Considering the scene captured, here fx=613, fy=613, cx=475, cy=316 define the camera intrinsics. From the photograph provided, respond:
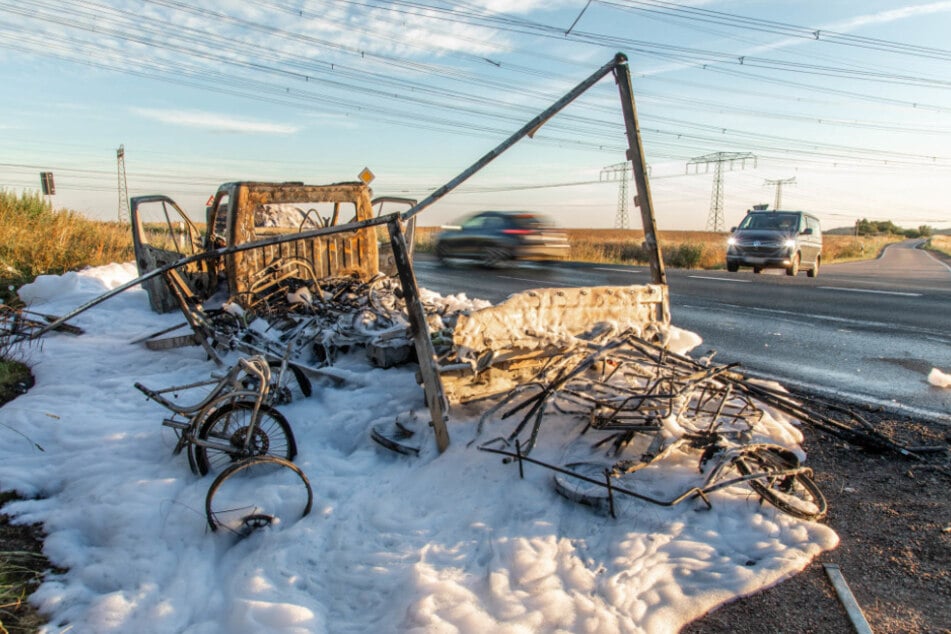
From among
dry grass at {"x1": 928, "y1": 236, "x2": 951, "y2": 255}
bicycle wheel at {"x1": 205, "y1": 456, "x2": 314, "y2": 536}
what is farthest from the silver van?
dry grass at {"x1": 928, "y1": 236, "x2": 951, "y2": 255}

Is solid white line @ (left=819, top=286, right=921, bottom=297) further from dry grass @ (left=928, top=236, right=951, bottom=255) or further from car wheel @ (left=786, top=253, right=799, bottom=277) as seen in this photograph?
dry grass @ (left=928, top=236, right=951, bottom=255)

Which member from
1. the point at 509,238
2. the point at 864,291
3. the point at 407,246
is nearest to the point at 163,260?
the point at 407,246

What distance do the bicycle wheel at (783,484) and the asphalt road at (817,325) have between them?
2.04 metres

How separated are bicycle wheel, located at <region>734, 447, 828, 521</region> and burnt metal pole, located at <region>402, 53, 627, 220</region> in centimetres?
257

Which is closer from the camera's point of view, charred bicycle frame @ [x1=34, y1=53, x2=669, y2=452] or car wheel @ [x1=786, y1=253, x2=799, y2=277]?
charred bicycle frame @ [x1=34, y1=53, x2=669, y2=452]

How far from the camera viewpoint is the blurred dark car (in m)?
14.5

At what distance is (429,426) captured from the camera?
4262mm

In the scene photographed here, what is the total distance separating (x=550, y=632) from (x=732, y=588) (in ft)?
2.84

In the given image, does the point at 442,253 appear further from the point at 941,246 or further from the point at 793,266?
the point at 941,246

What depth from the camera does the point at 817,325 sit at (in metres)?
9.12

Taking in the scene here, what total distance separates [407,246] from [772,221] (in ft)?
55.1

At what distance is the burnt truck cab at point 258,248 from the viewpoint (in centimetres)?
726

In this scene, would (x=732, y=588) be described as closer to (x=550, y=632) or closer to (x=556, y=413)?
(x=550, y=632)

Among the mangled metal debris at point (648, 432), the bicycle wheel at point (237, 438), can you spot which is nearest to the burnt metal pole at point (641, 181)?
the mangled metal debris at point (648, 432)
